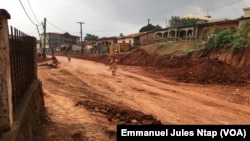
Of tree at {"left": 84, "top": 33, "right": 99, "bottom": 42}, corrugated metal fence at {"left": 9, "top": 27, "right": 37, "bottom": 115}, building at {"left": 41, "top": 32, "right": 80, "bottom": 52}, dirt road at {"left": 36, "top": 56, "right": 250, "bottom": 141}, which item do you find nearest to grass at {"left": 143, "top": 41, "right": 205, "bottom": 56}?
dirt road at {"left": 36, "top": 56, "right": 250, "bottom": 141}

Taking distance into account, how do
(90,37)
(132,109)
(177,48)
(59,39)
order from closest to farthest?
(132,109) → (177,48) → (59,39) → (90,37)

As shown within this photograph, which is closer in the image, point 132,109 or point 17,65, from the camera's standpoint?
point 17,65

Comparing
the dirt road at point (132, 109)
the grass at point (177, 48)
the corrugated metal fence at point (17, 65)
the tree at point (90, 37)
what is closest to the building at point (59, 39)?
the tree at point (90, 37)

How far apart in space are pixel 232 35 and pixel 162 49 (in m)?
12.4

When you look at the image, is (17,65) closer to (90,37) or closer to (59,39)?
(59,39)

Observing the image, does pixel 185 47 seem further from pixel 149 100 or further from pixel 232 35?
pixel 149 100

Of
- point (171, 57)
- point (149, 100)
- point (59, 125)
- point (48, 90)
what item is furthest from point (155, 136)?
point (171, 57)

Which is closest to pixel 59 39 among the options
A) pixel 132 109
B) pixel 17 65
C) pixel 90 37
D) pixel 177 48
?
pixel 90 37

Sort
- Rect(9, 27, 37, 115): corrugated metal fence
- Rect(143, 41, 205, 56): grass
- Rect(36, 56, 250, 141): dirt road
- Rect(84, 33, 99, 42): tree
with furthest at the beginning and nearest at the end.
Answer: Rect(84, 33, 99, 42): tree → Rect(143, 41, 205, 56): grass → Rect(36, 56, 250, 141): dirt road → Rect(9, 27, 37, 115): corrugated metal fence

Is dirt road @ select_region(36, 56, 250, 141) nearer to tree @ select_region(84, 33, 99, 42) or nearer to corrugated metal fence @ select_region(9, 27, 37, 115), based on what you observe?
corrugated metal fence @ select_region(9, 27, 37, 115)

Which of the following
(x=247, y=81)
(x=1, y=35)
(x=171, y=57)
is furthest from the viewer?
(x=171, y=57)

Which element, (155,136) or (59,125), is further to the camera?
(59,125)

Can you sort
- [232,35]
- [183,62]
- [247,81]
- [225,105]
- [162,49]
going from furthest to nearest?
[162,49]
[183,62]
[232,35]
[247,81]
[225,105]

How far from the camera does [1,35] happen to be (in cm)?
400
